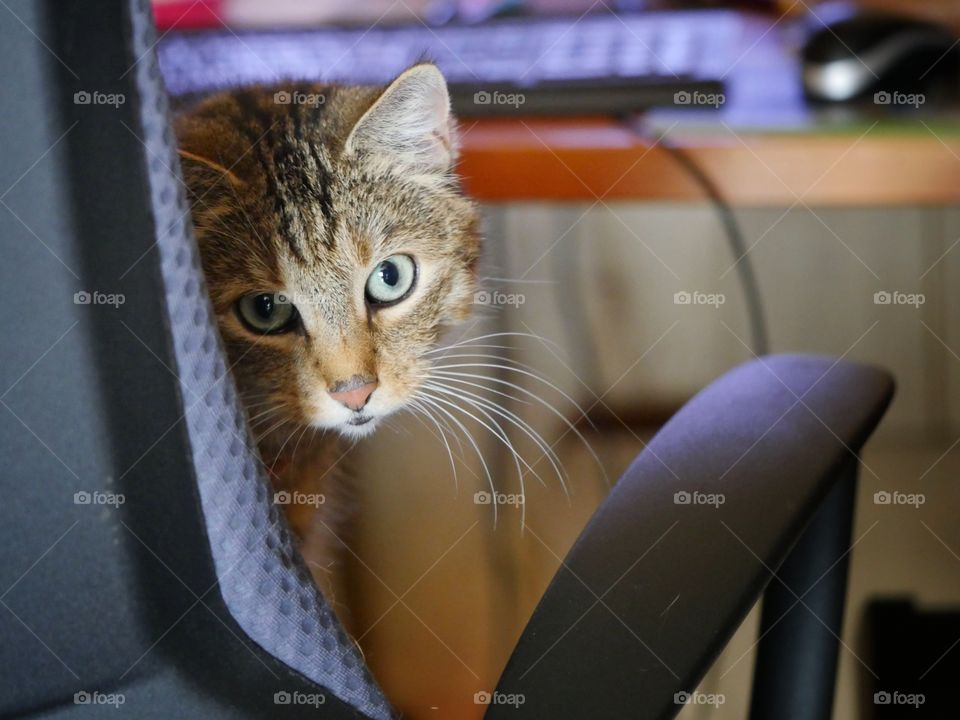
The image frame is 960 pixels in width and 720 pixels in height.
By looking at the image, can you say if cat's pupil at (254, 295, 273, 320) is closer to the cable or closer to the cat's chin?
the cat's chin

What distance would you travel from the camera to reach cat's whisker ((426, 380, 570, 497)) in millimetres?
573

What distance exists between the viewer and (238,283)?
439 mm

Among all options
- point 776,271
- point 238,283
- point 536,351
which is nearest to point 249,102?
point 238,283

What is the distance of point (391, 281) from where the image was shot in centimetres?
50

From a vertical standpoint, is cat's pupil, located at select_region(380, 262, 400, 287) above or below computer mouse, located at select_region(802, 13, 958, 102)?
below

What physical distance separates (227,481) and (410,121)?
0.27m

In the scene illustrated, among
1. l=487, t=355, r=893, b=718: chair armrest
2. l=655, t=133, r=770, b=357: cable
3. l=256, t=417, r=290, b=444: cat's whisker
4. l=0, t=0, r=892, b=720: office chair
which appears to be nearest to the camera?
l=0, t=0, r=892, b=720: office chair

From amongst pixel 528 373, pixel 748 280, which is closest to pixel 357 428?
pixel 528 373

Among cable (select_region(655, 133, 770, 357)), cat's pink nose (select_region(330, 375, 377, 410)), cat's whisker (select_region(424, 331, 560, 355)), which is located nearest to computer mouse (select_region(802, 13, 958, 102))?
cable (select_region(655, 133, 770, 357))

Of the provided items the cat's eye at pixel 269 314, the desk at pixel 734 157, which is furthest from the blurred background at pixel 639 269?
the cat's eye at pixel 269 314

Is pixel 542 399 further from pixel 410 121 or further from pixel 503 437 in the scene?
pixel 410 121

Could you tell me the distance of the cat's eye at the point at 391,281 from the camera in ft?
1.59

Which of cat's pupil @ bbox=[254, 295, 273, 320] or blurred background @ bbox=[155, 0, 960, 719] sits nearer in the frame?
cat's pupil @ bbox=[254, 295, 273, 320]

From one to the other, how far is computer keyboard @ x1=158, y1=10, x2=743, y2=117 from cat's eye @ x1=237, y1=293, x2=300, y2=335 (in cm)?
19
